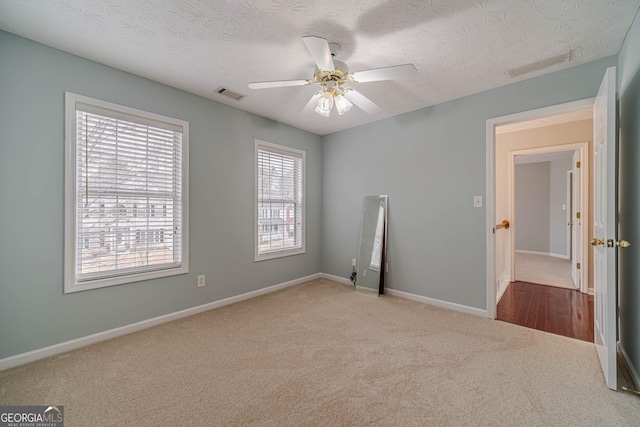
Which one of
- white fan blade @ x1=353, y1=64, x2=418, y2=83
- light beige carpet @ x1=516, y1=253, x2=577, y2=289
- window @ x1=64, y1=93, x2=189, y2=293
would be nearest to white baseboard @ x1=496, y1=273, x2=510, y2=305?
light beige carpet @ x1=516, y1=253, x2=577, y2=289

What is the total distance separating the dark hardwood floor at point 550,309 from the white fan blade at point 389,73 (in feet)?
8.85

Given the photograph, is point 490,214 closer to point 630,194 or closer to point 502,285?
point 630,194

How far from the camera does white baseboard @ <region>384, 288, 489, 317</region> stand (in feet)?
9.41

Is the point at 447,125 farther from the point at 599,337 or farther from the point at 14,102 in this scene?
the point at 14,102

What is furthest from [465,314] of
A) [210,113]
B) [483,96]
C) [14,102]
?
[14,102]

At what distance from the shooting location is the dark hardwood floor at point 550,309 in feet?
8.43

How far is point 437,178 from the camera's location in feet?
10.6

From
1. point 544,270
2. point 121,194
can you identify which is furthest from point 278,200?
point 544,270

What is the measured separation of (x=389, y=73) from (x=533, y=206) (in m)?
7.05

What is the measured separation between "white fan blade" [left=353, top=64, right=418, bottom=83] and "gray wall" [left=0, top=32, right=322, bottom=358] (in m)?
1.95

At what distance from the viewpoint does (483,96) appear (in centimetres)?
285

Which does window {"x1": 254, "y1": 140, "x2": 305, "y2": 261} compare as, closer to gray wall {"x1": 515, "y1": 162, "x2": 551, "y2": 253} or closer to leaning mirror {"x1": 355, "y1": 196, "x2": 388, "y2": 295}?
leaning mirror {"x1": 355, "y1": 196, "x2": 388, "y2": 295}

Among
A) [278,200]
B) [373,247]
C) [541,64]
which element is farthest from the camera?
[278,200]

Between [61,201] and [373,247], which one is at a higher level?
[61,201]
